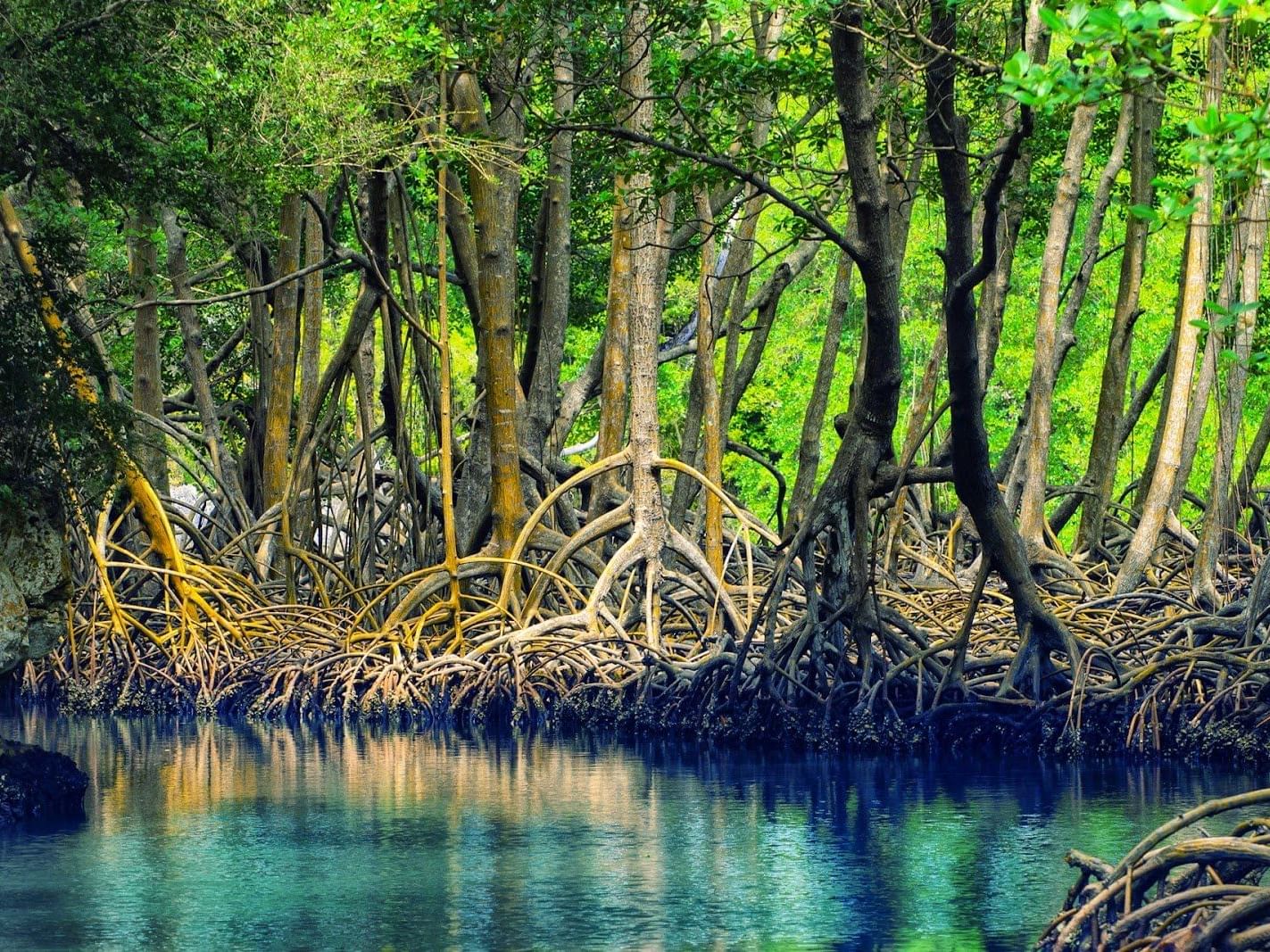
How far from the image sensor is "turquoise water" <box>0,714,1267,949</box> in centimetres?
834

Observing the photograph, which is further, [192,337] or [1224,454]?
[192,337]

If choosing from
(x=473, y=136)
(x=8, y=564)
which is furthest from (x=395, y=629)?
(x=8, y=564)

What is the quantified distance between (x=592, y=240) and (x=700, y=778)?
10.0 metres

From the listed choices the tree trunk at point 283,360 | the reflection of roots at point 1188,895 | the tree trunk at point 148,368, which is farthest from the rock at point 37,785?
the tree trunk at point 283,360

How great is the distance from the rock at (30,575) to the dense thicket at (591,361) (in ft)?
0.66

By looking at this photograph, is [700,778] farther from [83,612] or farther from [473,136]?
[83,612]

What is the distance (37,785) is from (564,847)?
3.37m

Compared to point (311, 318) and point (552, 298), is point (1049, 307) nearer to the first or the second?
point (552, 298)

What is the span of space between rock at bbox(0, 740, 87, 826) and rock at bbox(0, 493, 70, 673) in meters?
0.52

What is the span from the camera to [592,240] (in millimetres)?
21812

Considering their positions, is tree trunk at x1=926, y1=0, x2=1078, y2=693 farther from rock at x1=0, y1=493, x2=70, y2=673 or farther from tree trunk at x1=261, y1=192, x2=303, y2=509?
tree trunk at x1=261, y1=192, x2=303, y2=509

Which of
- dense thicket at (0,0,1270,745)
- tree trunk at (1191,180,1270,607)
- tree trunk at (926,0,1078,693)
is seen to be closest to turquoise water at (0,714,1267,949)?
tree trunk at (926,0,1078,693)

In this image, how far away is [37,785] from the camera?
1181 cm

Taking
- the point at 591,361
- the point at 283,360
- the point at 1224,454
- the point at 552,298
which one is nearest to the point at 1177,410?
the point at 1224,454
